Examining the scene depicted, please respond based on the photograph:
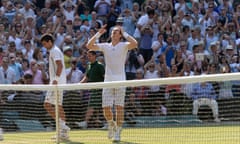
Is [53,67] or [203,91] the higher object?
[53,67]

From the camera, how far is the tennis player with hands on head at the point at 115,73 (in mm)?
12438

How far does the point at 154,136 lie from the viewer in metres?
11.7

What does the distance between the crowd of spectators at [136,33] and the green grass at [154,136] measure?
17.2 ft

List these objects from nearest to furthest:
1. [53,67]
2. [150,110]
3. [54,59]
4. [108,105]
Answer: [150,110], [108,105], [54,59], [53,67]

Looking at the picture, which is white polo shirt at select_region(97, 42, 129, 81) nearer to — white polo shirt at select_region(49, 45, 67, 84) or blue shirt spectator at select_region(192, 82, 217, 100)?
white polo shirt at select_region(49, 45, 67, 84)

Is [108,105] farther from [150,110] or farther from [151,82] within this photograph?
[151,82]

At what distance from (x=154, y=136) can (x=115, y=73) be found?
201 centimetres

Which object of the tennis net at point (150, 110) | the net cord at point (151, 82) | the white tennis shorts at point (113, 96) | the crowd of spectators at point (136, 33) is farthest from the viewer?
the crowd of spectators at point (136, 33)

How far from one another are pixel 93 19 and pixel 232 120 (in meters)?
10.4

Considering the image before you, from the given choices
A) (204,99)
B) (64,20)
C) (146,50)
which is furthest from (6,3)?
(204,99)

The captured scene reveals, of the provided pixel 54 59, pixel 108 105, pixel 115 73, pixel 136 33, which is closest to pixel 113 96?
pixel 108 105

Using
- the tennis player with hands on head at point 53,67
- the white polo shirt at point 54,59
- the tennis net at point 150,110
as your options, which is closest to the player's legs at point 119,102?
the tennis net at point 150,110

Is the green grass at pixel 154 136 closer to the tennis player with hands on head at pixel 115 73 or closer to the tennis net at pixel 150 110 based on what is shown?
the tennis net at pixel 150 110

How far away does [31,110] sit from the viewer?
1462 cm
